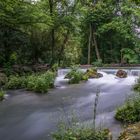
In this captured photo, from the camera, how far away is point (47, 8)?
20047 millimetres

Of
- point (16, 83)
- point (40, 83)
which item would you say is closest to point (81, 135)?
point (40, 83)

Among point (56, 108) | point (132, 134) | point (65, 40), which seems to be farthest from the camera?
point (65, 40)

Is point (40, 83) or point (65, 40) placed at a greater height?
point (65, 40)

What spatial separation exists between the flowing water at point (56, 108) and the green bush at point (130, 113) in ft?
0.67

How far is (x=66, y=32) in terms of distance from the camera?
2070 centimetres

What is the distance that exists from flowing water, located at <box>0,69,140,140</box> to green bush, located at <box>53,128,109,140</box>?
485 mm

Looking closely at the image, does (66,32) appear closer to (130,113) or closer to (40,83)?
(40,83)

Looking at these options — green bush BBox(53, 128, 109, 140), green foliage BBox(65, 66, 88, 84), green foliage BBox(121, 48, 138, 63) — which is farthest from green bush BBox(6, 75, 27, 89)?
green foliage BBox(121, 48, 138, 63)

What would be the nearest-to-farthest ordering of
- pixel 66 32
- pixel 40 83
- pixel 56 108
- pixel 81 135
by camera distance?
pixel 81 135 < pixel 56 108 < pixel 40 83 < pixel 66 32

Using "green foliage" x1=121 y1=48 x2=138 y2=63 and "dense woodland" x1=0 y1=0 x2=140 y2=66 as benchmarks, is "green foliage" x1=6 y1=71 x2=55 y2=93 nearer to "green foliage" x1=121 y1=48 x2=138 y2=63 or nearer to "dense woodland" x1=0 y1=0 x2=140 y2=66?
"dense woodland" x1=0 y1=0 x2=140 y2=66

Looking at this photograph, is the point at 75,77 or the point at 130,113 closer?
the point at 130,113

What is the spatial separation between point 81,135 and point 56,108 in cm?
398

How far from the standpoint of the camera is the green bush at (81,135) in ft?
19.1

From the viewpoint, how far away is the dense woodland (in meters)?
15.7
